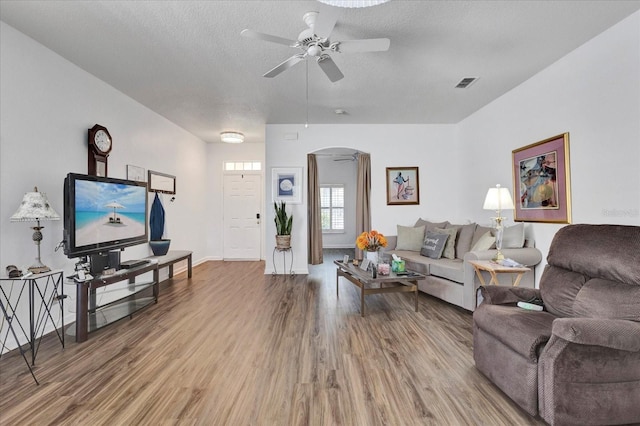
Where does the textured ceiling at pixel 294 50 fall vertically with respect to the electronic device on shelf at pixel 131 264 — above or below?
above

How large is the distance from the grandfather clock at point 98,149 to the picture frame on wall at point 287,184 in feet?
8.53

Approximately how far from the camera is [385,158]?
18.7 ft

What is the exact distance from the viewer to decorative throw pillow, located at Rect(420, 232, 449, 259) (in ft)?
14.3

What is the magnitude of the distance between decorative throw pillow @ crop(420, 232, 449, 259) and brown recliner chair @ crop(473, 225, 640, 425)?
6.83 ft

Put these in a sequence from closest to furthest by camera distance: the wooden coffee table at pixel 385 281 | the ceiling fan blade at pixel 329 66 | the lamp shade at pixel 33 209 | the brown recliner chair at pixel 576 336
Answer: the brown recliner chair at pixel 576 336, the lamp shade at pixel 33 209, the ceiling fan blade at pixel 329 66, the wooden coffee table at pixel 385 281

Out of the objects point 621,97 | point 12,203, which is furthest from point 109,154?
point 621,97

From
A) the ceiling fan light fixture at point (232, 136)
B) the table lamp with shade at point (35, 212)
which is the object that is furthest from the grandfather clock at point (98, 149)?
the ceiling fan light fixture at point (232, 136)

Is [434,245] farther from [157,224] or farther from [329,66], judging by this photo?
[157,224]

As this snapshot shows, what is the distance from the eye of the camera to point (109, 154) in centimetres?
387

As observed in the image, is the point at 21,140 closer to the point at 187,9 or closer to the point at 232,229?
the point at 187,9

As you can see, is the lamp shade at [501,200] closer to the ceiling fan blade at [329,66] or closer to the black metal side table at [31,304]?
the ceiling fan blade at [329,66]

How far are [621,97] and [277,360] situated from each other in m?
3.68

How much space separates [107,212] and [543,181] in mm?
4955

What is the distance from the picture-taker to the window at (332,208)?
32.2 ft
